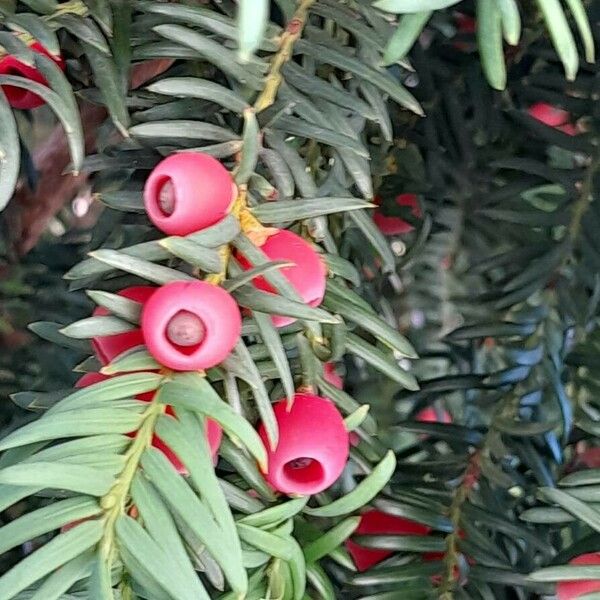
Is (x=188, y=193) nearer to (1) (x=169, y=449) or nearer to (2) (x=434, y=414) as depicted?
(1) (x=169, y=449)

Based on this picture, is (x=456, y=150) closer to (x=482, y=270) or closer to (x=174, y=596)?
(x=482, y=270)

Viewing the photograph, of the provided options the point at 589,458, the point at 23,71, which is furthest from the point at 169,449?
the point at 589,458

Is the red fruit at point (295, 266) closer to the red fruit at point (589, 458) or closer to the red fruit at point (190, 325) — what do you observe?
the red fruit at point (190, 325)

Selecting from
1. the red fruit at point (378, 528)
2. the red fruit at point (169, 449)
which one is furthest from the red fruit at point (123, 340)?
the red fruit at point (378, 528)

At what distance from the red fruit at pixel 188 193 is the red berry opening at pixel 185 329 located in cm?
4

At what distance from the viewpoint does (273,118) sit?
35cm

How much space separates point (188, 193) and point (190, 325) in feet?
0.15

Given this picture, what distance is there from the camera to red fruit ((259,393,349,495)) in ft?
1.12

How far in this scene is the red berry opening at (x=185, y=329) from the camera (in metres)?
0.29

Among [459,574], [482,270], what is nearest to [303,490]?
[459,574]

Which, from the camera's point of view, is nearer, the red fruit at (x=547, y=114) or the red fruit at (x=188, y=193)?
the red fruit at (x=188, y=193)

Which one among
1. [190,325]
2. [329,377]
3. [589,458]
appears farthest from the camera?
[589,458]

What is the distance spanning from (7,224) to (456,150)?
30cm

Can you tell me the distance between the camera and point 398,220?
1.95 ft
